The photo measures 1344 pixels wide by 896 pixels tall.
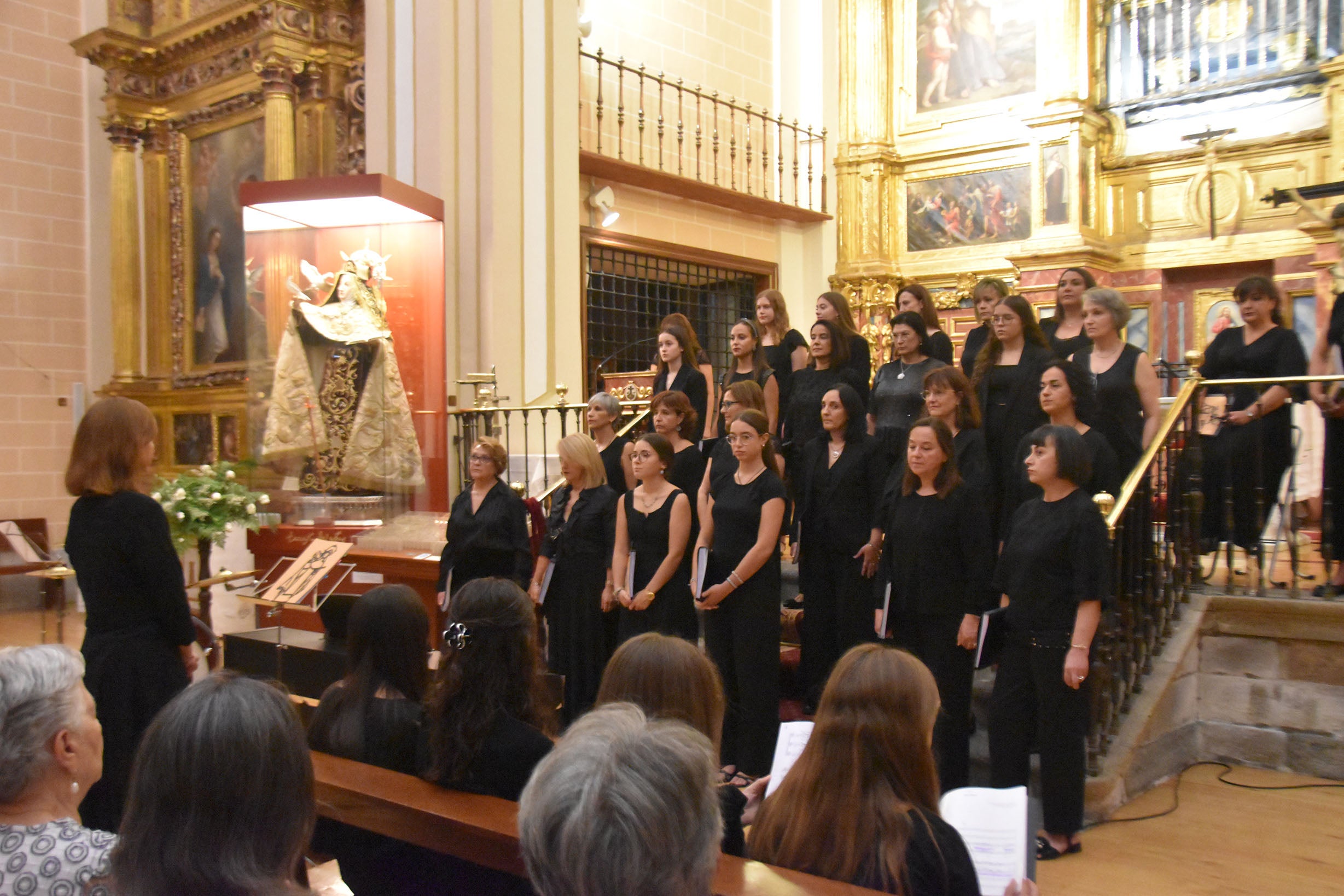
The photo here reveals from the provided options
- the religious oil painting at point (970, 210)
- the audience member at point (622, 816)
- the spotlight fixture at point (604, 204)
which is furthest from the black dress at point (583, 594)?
the religious oil painting at point (970, 210)

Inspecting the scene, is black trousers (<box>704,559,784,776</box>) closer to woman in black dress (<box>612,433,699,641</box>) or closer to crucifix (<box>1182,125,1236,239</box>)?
woman in black dress (<box>612,433,699,641</box>)

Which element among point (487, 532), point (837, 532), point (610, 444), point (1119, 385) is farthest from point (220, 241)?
point (1119, 385)

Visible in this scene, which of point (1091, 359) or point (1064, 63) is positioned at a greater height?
point (1064, 63)

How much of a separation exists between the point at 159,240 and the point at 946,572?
8892mm

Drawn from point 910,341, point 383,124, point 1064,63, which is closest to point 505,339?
point 383,124

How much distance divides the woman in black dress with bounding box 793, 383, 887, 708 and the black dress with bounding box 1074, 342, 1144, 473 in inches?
41.3

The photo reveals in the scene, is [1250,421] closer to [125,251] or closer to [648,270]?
[648,270]

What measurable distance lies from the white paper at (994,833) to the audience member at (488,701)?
0.87m

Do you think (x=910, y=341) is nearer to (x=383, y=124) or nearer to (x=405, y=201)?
(x=405, y=201)

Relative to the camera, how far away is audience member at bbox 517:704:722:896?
1.31 m

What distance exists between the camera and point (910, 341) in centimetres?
544

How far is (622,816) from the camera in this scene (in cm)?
132

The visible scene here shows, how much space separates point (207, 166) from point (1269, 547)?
919 cm

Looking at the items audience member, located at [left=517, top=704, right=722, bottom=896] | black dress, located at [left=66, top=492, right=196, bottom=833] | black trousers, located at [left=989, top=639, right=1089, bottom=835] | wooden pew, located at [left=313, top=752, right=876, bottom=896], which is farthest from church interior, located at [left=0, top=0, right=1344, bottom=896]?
audience member, located at [left=517, top=704, right=722, bottom=896]
